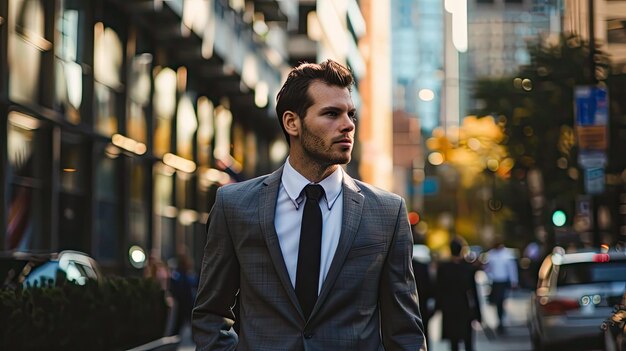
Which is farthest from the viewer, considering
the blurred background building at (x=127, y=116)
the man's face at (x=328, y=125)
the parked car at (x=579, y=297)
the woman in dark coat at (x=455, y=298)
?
the blurred background building at (x=127, y=116)

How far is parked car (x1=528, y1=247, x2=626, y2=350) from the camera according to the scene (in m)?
16.2

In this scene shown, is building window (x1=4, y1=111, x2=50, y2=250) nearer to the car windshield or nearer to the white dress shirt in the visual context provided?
the car windshield

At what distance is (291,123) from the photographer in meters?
4.67

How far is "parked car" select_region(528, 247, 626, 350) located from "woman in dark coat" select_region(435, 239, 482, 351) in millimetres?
922

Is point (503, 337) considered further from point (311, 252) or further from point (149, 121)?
point (311, 252)

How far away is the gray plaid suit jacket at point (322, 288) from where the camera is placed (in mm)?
4438

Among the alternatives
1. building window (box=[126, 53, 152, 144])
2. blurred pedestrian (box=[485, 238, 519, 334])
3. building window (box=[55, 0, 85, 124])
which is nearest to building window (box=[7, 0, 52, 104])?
building window (box=[55, 0, 85, 124])

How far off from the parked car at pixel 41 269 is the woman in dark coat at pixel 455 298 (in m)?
→ 5.93

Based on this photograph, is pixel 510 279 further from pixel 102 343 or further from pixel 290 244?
pixel 290 244

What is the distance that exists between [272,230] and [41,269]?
7.15m

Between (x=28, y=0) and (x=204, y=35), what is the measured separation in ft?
36.3

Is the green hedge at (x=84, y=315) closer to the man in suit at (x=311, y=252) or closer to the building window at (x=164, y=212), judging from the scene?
the man in suit at (x=311, y=252)

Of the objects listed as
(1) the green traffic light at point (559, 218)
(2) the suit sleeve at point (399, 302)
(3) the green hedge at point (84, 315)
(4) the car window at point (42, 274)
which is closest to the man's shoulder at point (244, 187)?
(2) the suit sleeve at point (399, 302)

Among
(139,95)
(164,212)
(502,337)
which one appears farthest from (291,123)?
(164,212)
